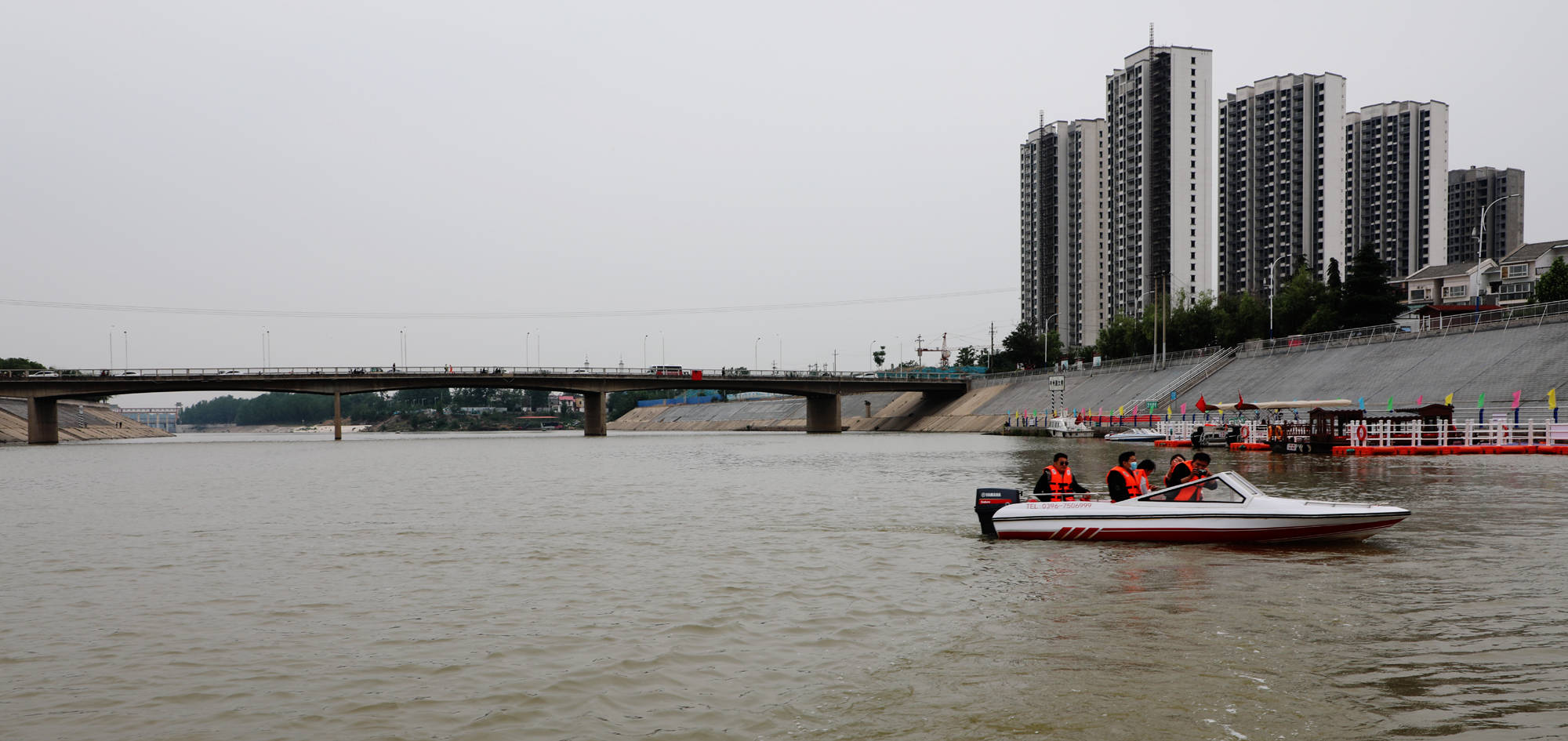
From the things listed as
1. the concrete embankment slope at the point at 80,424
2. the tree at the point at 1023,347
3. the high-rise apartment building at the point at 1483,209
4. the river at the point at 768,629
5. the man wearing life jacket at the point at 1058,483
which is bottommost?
the concrete embankment slope at the point at 80,424

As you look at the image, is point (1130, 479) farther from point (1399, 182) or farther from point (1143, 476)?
point (1399, 182)

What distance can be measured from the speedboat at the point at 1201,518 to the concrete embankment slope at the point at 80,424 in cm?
11676

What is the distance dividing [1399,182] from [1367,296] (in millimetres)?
86740

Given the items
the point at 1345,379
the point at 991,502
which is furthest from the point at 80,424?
the point at 991,502

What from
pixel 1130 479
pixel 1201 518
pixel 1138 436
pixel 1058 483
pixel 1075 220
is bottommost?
pixel 1138 436

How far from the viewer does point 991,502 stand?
2120 cm

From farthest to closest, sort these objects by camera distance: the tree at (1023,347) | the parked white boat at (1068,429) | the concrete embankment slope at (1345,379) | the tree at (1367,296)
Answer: the tree at (1023,347)
the tree at (1367,296)
the parked white boat at (1068,429)
the concrete embankment slope at (1345,379)

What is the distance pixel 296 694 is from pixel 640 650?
350cm

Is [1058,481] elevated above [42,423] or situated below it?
above

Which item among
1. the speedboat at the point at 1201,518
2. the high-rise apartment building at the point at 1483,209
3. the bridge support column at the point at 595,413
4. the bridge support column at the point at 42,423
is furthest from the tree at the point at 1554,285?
the bridge support column at the point at 42,423

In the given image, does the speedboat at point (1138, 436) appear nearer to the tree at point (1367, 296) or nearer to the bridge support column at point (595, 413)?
the tree at point (1367, 296)

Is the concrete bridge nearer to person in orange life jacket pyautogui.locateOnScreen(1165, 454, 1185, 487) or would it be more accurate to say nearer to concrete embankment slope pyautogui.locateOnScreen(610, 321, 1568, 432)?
concrete embankment slope pyautogui.locateOnScreen(610, 321, 1568, 432)

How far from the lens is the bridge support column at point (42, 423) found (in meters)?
101

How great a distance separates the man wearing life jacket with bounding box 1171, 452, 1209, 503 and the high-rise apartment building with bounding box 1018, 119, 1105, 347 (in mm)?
169782
